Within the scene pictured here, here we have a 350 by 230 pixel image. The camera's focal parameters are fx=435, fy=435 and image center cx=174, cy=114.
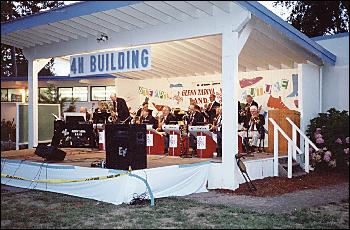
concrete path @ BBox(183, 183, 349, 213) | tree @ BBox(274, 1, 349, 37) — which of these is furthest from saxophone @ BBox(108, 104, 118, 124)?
tree @ BBox(274, 1, 349, 37)

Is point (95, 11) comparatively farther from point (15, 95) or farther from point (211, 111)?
point (15, 95)

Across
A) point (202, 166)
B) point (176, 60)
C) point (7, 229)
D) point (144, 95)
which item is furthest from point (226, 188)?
point (144, 95)

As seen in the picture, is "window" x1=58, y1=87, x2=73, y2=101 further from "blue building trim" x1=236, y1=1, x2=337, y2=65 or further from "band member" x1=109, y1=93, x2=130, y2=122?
"blue building trim" x1=236, y1=1, x2=337, y2=65

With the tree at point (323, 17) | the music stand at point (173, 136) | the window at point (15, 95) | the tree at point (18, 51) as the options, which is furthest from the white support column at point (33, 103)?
the tree at point (18, 51)

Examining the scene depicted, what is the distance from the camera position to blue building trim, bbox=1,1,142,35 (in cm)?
761

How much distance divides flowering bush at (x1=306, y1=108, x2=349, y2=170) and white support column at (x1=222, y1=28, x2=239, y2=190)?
3413 mm

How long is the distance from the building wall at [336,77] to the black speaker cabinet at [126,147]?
6605 mm

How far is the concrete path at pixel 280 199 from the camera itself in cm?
690

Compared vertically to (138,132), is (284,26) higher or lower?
higher

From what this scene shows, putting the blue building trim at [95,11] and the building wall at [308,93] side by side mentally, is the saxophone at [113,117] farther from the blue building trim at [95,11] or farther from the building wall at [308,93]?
the building wall at [308,93]

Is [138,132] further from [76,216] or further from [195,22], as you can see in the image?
[195,22]

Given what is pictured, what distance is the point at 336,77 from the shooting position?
12305 millimetres

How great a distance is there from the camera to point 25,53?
39.5ft

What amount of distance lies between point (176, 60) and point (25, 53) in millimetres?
4251
